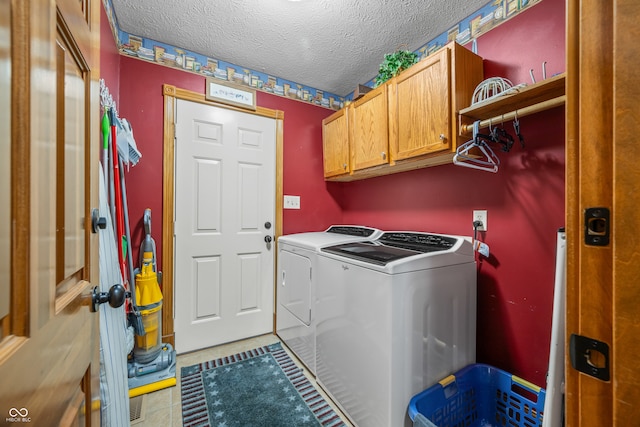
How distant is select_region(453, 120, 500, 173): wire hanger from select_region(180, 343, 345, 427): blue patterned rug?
5.39 feet

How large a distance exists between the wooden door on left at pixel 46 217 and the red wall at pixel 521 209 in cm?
189

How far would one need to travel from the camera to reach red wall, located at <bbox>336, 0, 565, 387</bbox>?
1.36 m

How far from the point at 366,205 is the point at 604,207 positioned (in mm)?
2236

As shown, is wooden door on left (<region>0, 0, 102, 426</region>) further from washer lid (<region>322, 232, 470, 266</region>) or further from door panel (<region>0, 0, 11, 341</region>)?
washer lid (<region>322, 232, 470, 266</region>)

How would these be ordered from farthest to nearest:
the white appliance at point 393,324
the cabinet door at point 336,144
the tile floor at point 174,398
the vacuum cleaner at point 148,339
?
1. the cabinet door at point 336,144
2. the vacuum cleaner at point 148,339
3. the tile floor at point 174,398
4. the white appliance at point 393,324

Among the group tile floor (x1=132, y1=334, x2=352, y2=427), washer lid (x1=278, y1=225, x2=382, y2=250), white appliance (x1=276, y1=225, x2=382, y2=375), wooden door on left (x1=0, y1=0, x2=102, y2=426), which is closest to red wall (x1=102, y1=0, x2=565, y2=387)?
washer lid (x1=278, y1=225, x2=382, y2=250)

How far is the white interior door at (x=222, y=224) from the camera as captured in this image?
2.18 meters

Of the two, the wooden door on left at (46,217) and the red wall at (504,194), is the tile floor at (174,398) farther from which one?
the wooden door on left at (46,217)

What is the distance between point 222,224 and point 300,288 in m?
0.89

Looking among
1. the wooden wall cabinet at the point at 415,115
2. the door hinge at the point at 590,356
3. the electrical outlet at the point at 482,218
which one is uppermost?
the wooden wall cabinet at the point at 415,115

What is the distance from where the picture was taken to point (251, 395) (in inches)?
66.9

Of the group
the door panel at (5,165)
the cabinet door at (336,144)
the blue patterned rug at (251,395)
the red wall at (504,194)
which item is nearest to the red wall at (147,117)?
the red wall at (504,194)

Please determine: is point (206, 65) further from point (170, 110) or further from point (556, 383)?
point (556, 383)

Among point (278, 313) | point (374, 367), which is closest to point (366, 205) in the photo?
point (278, 313)
